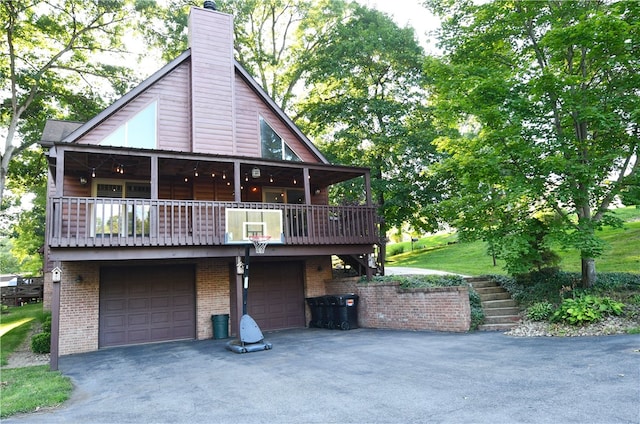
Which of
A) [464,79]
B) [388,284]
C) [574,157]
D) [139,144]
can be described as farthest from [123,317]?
[574,157]

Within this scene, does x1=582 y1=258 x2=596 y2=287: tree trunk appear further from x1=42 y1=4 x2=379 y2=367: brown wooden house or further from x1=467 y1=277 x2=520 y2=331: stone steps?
x1=42 y1=4 x2=379 y2=367: brown wooden house

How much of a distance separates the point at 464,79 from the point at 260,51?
56.6 feet

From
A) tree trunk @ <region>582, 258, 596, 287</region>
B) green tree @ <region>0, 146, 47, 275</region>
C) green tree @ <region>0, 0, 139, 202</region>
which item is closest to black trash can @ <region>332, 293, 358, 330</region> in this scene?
tree trunk @ <region>582, 258, 596, 287</region>

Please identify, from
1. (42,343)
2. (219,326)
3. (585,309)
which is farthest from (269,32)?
(585,309)

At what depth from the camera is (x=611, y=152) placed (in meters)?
10.4

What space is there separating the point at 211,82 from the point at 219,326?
8.49 m

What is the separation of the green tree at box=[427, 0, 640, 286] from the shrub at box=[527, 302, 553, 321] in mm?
1540

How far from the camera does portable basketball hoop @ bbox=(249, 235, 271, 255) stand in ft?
38.1

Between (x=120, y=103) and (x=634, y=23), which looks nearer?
(x=634, y=23)

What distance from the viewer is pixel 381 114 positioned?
19.3 meters

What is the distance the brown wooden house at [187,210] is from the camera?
36.5ft

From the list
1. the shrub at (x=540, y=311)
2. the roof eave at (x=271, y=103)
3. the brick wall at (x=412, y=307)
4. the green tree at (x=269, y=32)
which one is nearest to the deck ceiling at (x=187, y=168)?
the roof eave at (x=271, y=103)

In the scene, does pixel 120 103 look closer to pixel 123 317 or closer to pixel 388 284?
pixel 123 317

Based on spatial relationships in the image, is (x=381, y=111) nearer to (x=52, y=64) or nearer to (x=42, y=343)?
(x=42, y=343)
